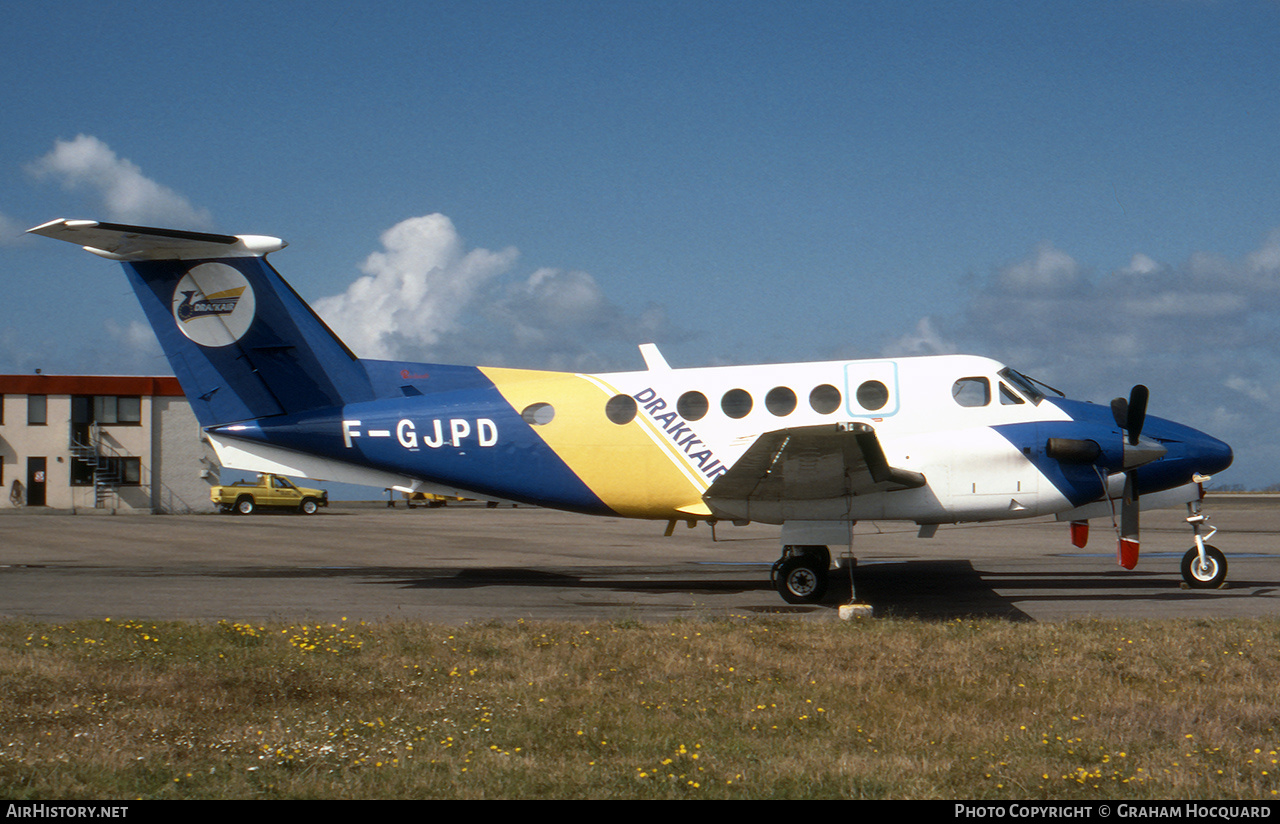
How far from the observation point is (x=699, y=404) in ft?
40.8

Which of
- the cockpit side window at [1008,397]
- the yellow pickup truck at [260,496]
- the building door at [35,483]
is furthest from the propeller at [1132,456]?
the building door at [35,483]

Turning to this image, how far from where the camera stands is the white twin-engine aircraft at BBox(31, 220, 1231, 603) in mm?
11422

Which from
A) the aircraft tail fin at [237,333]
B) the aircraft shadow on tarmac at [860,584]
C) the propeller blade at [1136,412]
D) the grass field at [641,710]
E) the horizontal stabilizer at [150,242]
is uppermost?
the horizontal stabilizer at [150,242]

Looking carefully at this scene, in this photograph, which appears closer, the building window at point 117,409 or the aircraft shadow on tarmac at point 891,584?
the aircraft shadow on tarmac at point 891,584

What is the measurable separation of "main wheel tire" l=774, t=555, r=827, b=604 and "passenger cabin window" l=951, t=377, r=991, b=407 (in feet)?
9.53

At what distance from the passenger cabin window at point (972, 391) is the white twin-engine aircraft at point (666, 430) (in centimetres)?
3

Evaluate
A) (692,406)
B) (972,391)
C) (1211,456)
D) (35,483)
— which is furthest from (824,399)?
(35,483)

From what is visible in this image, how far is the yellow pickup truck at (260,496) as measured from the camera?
133 feet

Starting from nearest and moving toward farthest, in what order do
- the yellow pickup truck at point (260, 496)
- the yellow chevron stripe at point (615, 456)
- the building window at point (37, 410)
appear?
the yellow chevron stripe at point (615, 456) < the yellow pickup truck at point (260, 496) < the building window at point (37, 410)

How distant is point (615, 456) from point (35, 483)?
4308cm

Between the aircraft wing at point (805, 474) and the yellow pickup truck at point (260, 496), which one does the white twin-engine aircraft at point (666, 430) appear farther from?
the yellow pickup truck at point (260, 496)

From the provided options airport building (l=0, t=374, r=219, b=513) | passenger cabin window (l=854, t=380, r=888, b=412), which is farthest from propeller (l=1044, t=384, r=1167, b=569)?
airport building (l=0, t=374, r=219, b=513)

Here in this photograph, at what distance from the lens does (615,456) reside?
12.7 metres

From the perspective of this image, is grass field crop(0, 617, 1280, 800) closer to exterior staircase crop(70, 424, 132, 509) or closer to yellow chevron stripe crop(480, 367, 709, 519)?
yellow chevron stripe crop(480, 367, 709, 519)
